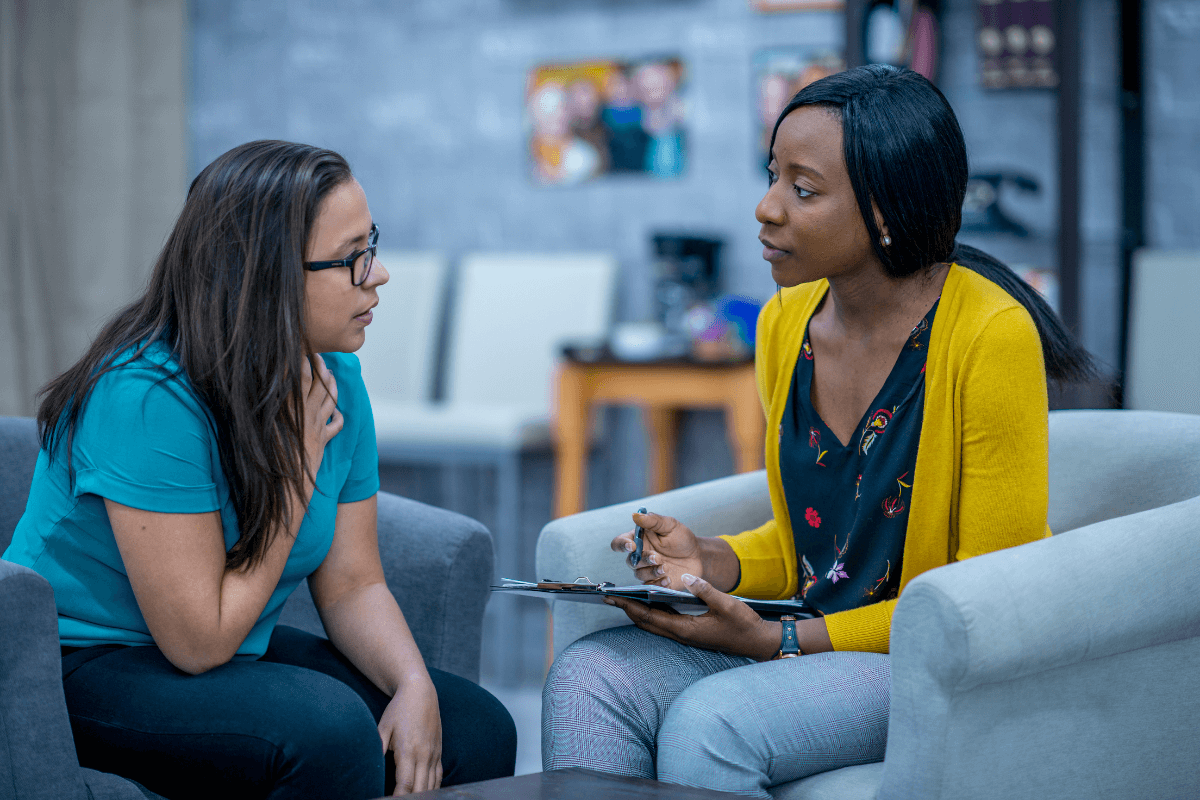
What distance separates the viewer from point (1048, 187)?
3131mm

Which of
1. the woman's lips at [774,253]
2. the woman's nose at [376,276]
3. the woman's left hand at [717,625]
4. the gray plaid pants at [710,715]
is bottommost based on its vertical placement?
the gray plaid pants at [710,715]

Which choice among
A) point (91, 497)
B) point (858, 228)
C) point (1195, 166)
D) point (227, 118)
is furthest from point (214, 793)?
point (227, 118)

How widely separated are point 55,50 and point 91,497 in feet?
8.80

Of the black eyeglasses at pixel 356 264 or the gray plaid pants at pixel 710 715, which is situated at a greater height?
the black eyeglasses at pixel 356 264

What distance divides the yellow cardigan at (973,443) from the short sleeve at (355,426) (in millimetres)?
562

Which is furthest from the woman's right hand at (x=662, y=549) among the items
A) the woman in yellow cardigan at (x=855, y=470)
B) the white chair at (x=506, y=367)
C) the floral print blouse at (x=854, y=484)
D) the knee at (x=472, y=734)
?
the white chair at (x=506, y=367)

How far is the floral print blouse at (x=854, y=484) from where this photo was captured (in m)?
1.28

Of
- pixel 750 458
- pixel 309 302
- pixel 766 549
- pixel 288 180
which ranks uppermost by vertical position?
pixel 288 180

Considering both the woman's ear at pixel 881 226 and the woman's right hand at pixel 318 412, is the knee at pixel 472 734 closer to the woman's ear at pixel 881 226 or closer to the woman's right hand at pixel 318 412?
the woman's right hand at pixel 318 412

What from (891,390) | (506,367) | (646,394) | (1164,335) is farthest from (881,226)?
(506,367)

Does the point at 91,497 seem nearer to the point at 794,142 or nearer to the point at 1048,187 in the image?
the point at 794,142

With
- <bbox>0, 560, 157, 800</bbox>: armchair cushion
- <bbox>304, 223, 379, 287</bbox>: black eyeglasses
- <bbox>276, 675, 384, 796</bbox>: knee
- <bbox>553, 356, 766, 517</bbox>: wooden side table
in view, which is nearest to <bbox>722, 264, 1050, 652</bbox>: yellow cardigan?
<bbox>276, 675, 384, 796</bbox>: knee

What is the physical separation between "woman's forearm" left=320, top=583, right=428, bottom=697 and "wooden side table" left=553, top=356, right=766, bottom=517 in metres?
1.66

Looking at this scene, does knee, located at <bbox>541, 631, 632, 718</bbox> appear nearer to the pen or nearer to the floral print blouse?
the pen
